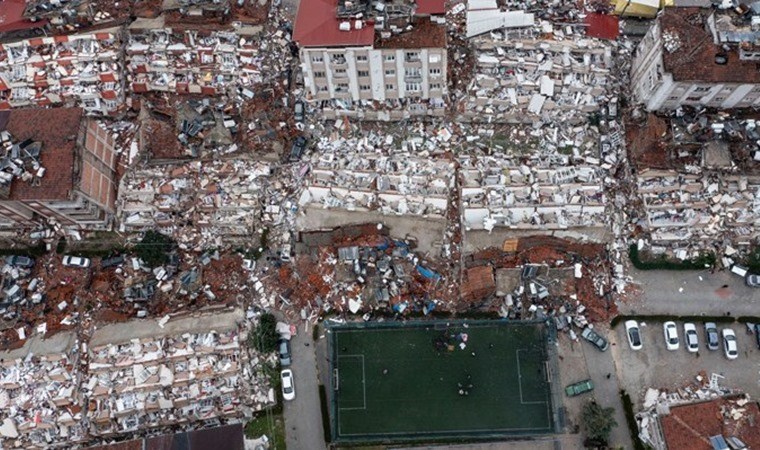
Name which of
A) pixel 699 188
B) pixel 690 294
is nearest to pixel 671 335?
pixel 690 294

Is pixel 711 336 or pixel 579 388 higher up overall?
pixel 711 336

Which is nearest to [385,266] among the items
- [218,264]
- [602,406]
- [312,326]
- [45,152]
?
[312,326]

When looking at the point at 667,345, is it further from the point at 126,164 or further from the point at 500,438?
the point at 126,164

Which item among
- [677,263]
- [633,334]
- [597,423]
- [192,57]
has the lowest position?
[597,423]

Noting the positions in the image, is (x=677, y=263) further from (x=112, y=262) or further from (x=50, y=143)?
(x=50, y=143)

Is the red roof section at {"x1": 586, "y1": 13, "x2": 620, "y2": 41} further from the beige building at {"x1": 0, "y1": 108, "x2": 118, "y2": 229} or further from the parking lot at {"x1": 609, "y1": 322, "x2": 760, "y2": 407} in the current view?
the beige building at {"x1": 0, "y1": 108, "x2": 118, "y2": 229}

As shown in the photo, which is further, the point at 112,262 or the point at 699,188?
the point at 112,262
